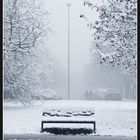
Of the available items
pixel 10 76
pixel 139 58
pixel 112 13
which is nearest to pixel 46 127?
pixel 112 13

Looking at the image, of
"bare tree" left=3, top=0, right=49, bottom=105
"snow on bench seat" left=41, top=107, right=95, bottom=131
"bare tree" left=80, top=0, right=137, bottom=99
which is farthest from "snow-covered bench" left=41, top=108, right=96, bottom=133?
"bare tree" left=3, top=0, right=49, bottom=105

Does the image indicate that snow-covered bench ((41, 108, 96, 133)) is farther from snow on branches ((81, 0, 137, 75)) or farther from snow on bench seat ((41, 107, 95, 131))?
snow on branches ((81, 0, 137, 75))

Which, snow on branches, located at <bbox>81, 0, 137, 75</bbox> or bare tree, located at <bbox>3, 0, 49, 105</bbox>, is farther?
bare tree, located at <bbox>3, 0, 49, 105</bbox>

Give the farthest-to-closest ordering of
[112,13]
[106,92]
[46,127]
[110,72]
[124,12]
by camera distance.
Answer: [110,72] < [106,92] < [46,127] < [112,13] < [124,12]

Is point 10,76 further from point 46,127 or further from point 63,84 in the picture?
point 63,84

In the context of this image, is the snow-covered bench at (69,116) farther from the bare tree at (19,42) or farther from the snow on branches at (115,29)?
the bare tree at (19,42)

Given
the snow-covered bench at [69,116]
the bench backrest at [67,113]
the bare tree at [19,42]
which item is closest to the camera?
the snow-covered bench at [69,116]

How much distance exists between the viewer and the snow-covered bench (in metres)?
9.03

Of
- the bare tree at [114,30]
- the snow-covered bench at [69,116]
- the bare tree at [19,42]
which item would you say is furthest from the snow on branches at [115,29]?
the bare tree at [19,42]

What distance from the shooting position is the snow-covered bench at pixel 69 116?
9.03 metres

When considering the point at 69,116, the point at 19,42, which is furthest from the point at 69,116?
the point at 19,42

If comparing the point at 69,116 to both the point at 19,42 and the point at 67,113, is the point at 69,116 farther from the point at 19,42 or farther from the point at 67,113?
the point at 19,42

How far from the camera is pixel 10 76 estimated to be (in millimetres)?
14711

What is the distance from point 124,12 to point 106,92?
21624 millimetres
